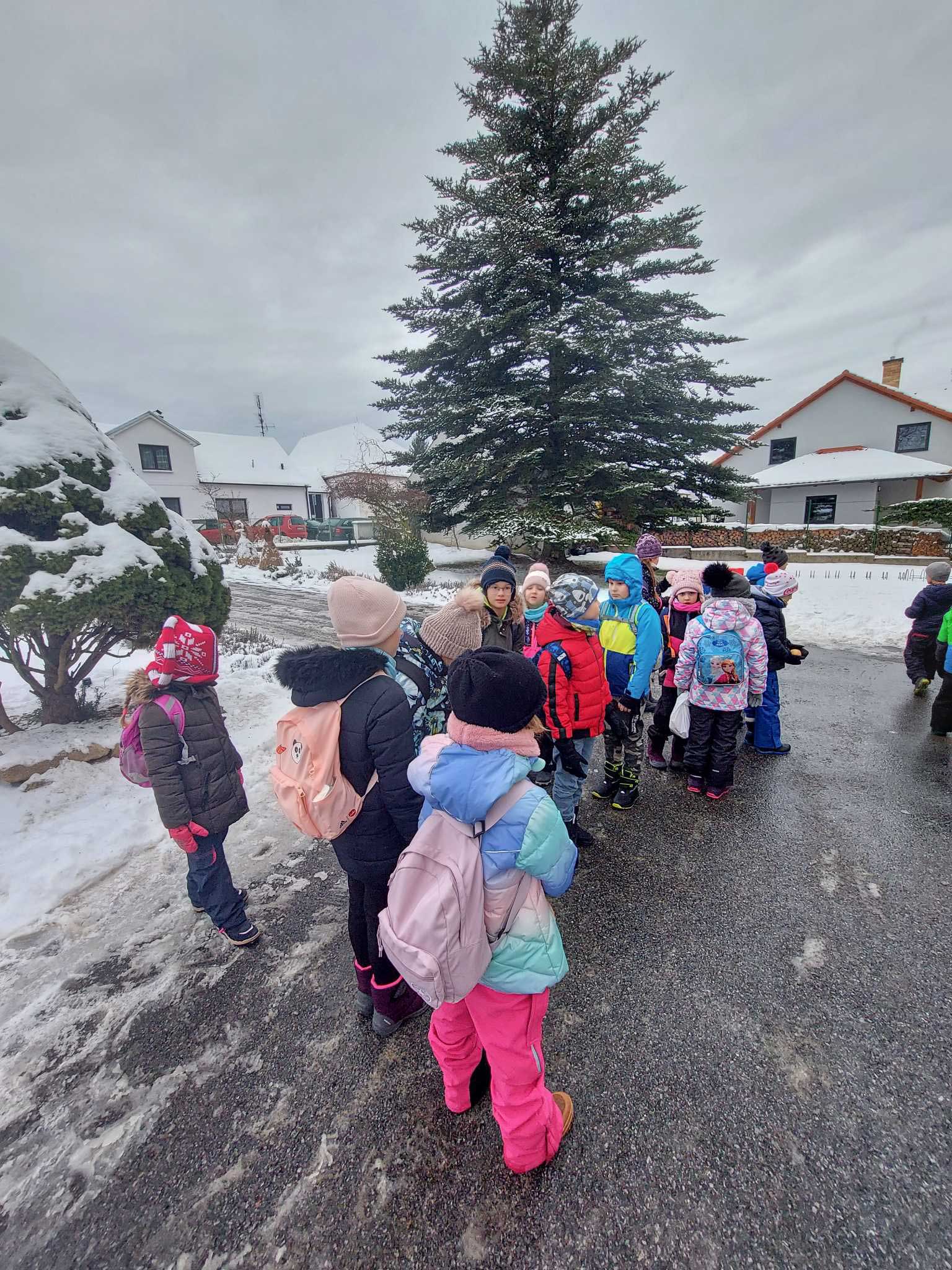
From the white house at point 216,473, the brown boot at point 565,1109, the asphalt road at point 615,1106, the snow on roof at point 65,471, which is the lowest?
the asphalt road at point 615,1106

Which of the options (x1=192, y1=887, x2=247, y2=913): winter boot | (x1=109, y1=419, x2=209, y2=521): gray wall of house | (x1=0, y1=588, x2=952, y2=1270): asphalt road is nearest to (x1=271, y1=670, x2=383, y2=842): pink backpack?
(x1=0, y1=588, x2=952, y2=1270): asphalt road

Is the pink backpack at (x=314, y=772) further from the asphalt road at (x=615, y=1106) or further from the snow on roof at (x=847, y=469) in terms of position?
the snow on roof at (x=847, y=469)

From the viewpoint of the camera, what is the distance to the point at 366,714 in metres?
1.91

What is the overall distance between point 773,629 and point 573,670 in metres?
2.48

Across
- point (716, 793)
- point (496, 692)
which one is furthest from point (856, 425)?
point (496, 692)

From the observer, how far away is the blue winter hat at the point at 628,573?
388 centimetres

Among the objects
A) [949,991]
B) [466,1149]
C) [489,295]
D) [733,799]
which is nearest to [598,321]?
[489,295]

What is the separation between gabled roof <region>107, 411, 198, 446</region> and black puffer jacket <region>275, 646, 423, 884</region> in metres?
34.8

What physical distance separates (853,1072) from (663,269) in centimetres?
1721

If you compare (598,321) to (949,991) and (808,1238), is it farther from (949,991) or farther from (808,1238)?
(808,1238)

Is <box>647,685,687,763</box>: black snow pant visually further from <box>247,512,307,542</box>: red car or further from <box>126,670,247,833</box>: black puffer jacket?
<box>247,512,307,542</box>: red car

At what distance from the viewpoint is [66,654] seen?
462 cm

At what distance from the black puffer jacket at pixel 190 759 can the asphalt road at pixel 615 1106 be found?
0.80m

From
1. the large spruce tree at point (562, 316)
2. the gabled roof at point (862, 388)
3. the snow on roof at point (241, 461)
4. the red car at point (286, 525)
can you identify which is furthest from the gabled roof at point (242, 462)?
the gabled roof at point (862, 388)
